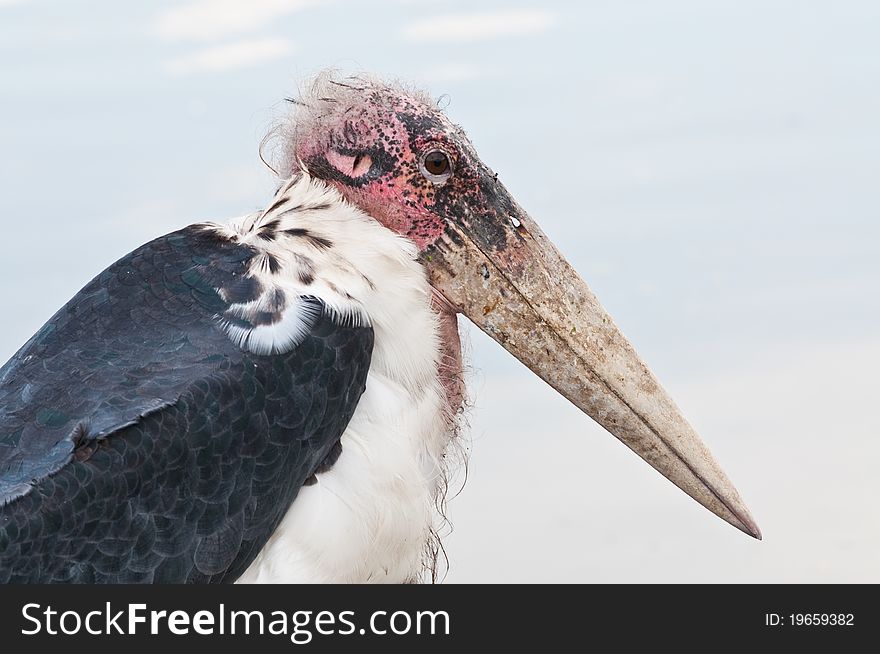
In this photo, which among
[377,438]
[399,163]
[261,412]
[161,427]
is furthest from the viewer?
[399,163]

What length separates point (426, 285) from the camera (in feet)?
11.0

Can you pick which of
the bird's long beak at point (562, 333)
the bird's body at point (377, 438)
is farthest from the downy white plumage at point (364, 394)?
the bird's long beak at point (562, 333)

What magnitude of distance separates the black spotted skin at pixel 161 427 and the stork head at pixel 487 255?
0.36m

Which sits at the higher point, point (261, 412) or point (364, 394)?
point (364, 394)

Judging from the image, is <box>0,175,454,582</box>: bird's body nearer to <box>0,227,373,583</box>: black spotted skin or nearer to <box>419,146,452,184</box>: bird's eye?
<box>0,227,373,583</box>: black spotted skin

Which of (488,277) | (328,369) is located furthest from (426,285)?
(328,369)

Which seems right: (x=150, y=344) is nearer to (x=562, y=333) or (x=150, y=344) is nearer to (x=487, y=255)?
(x=487, y=255)

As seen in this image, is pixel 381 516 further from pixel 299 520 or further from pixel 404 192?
pixel 404 192

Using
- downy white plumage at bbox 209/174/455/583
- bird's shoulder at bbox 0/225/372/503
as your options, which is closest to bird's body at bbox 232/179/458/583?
downy white plumage at bbox 209/174/455/583

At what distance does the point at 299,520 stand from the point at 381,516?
0.21m

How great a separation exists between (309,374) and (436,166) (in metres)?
0.65

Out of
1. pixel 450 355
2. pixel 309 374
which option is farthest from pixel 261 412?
pixel 450 355

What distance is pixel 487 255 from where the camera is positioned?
339 cm

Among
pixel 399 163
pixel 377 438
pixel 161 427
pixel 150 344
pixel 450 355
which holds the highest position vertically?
pixel 399 163
